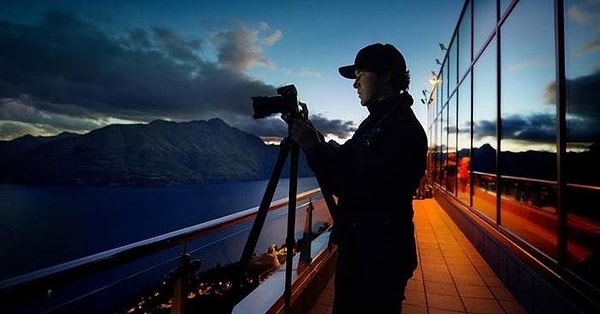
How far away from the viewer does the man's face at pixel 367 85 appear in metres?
1.37

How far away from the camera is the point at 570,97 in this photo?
2207 millimetres

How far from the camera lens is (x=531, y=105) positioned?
20.8ft

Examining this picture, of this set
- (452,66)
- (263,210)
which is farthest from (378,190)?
(452,66)

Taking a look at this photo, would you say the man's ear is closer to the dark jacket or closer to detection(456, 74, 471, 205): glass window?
the dark jacket

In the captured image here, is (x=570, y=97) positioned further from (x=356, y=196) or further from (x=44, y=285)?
(x=44, y=285)

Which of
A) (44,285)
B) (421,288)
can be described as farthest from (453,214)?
(44,285)

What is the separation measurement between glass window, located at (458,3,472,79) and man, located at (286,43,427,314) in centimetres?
558

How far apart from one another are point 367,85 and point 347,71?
0.22 m

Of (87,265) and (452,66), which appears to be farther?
(452,66)

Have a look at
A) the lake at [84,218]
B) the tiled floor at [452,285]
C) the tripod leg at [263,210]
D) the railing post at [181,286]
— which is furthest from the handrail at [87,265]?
the lake at [84,218]

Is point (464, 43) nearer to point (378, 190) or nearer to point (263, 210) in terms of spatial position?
point (378, 190)

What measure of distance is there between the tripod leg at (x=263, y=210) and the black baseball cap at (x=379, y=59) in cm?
48

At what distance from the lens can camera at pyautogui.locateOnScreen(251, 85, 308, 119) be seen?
1302 mm

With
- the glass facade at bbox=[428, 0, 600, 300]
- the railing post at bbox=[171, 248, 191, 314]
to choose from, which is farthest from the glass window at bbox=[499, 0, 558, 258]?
the railing post at bbox=[171, 248, 191, 314]
